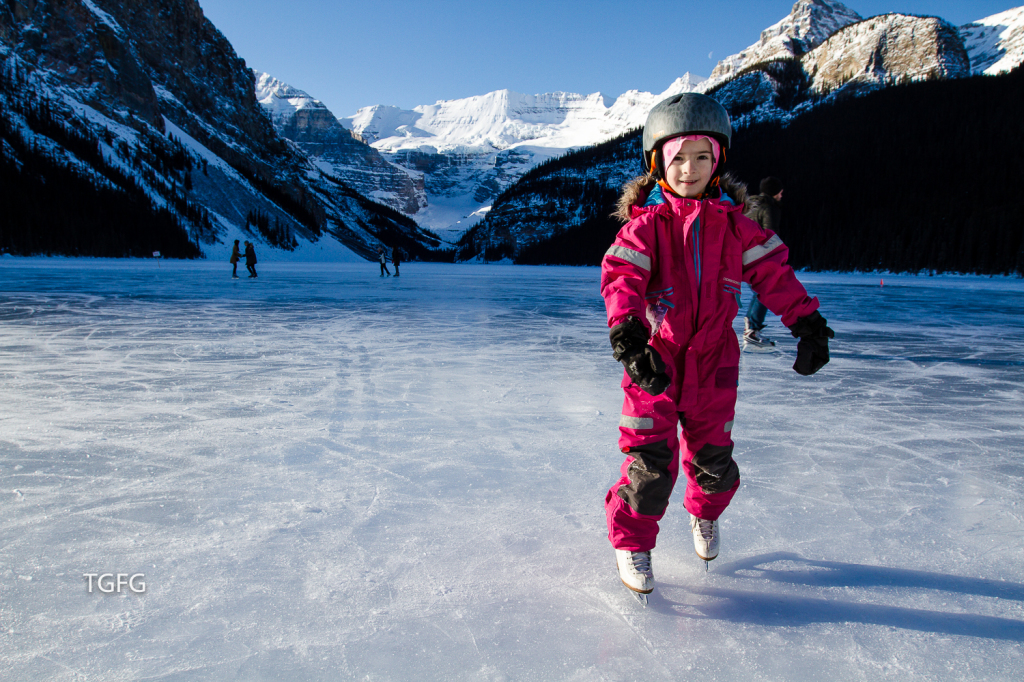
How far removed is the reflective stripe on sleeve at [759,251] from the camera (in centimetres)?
158

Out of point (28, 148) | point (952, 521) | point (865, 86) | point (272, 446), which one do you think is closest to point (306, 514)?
point (272, 446)

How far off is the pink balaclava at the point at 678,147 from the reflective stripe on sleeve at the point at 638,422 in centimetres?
77

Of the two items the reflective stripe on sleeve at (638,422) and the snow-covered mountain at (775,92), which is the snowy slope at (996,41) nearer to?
the snow-covered mountain at (775,92)

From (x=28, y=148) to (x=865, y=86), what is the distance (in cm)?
11077

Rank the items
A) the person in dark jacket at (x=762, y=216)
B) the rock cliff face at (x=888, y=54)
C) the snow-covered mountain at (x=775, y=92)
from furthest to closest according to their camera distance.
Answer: the rock cliff face at (x=888, y=54)
the snow-covered mountain at (x=775, y=92)
the person in dark jacket at (x=762, y=216)

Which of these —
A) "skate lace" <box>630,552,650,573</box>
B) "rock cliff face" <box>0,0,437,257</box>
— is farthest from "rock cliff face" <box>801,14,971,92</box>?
"skate lace" <box>630,552,650,573</box>

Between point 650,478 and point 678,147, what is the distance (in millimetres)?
965

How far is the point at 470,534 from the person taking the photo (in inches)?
71.9

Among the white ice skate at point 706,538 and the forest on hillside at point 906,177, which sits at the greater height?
the forest on hillside at point 906,177

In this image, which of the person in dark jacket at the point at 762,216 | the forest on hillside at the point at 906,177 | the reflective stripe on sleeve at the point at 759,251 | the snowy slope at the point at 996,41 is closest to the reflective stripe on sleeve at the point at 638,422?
the reflective stripe on sleeve at the point at 759,251

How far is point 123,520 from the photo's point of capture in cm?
189

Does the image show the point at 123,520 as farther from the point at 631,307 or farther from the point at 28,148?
the point at 28,148

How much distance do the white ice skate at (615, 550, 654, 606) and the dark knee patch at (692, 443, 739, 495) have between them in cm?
29

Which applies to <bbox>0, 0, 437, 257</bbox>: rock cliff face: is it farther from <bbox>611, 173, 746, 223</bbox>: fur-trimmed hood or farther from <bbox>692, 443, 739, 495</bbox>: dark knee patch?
<bbox>692, 443, 739, 495</bbox>: dark knee patch
